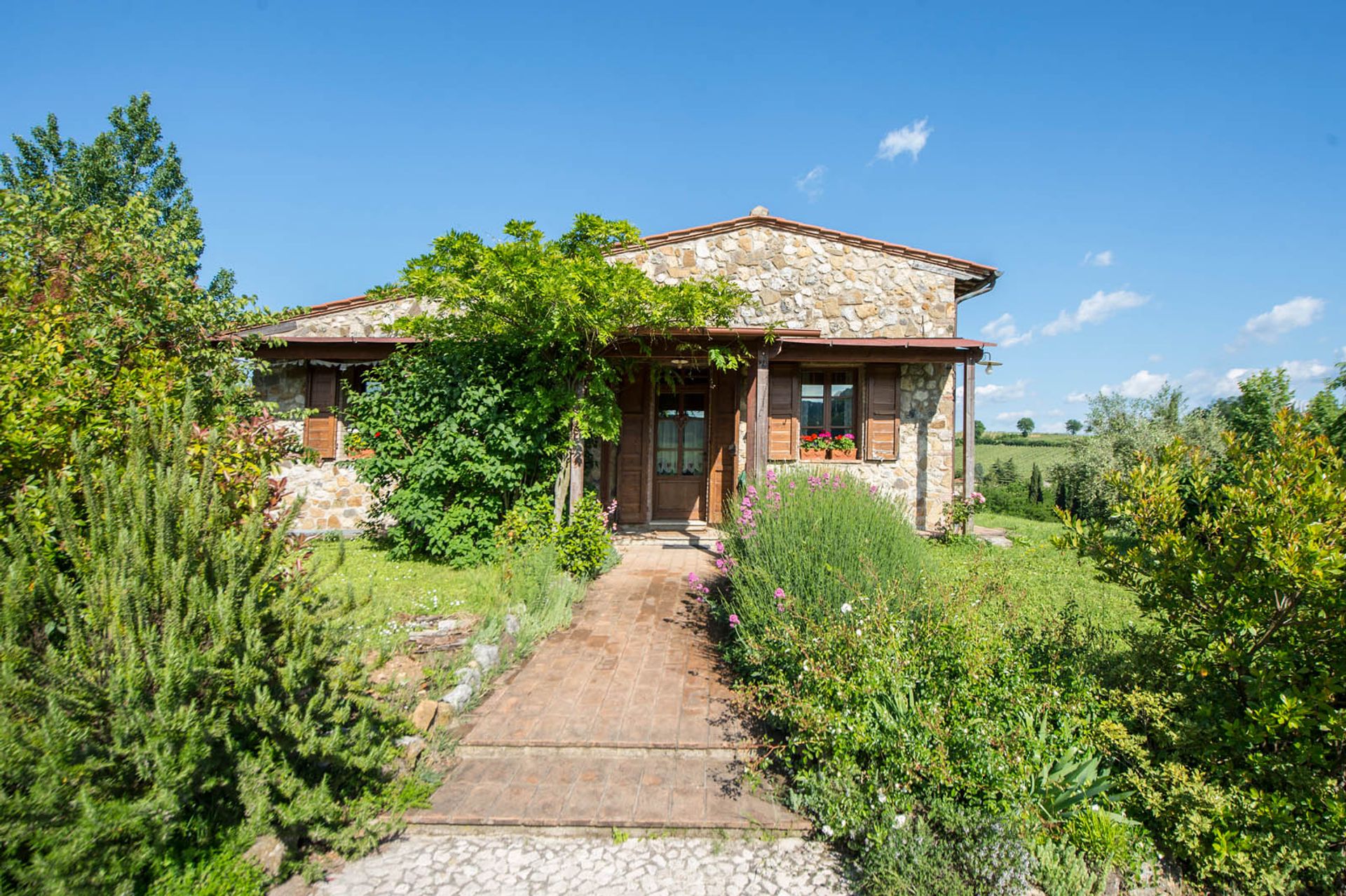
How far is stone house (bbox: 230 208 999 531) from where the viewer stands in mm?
9438

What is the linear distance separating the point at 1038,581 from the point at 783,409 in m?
4.20

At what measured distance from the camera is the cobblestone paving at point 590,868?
2426 mm

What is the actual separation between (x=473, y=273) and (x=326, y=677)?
4.92 metres

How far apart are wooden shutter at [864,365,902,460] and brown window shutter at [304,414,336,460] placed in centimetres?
845

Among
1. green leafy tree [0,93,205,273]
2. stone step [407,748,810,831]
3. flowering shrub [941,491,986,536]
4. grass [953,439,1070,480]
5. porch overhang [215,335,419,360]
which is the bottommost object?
stone step [407,748,810,831]

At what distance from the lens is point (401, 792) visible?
2.89 meters

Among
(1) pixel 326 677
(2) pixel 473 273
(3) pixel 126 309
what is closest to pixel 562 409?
(2) pixel 473 273

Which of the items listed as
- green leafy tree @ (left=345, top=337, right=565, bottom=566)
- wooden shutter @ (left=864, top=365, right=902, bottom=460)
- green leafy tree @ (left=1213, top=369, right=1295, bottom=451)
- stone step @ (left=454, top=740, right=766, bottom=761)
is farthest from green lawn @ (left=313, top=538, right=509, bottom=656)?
wooden shutter @ (left=864, top=365, right=902, bottom=460)

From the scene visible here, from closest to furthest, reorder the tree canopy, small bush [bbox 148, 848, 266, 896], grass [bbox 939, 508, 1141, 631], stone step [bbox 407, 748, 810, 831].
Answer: small bush [bbox 148, 848, 266, 896] < stone step [bbox 407, 748, 810, 831] < grass [bbox 939, 508, 1141, 631] < the tree canopy

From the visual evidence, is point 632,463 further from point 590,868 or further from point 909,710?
point 590,868

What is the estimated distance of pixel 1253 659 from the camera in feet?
8.48

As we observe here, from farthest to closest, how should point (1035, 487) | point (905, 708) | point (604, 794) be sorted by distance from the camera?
point (1035, 487) < point (604, 794) < point (905, 708)

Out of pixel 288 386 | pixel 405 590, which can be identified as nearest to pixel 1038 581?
pixel 405 590

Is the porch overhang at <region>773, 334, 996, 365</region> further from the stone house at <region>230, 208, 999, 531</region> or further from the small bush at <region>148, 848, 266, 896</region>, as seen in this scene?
the small bush at <region>148, 848, 266, 896</region>
